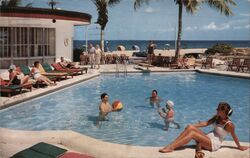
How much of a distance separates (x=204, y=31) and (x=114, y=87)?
5505mm

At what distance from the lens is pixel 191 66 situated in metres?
17.9

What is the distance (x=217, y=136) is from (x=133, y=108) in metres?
4.58

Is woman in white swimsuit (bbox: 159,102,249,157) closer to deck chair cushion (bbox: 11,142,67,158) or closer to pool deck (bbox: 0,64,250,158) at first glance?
pool deck (bbox: 0,64,250,158)

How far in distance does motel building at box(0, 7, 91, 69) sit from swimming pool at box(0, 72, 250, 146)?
8.52 feet

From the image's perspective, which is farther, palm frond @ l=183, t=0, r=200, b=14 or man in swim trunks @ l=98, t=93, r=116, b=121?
palm frond @ l=183, t=0, r=200, b=14

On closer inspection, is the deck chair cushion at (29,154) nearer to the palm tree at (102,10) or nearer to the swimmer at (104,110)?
the swimmer at (104,110)

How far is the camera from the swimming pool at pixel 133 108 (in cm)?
741

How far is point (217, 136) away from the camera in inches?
207

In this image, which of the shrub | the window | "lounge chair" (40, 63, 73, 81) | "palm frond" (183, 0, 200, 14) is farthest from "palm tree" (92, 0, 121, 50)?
the shrub

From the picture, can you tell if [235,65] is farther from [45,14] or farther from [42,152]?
[42,152]

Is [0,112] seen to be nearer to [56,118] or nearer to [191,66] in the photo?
[56,118]

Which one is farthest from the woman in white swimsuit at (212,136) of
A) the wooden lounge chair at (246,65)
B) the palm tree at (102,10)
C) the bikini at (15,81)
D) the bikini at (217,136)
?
the wooden lounge chair at (246,65)

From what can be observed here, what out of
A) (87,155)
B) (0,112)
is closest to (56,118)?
(0,112)

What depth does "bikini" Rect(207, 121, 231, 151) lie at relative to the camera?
5188 mm
